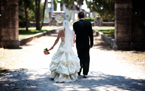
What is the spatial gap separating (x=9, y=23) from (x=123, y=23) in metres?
7.02

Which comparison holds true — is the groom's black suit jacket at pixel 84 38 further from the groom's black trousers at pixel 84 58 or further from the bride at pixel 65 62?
the bride at pixel 65 62

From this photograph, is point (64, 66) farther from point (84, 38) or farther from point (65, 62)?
point (84, 38)

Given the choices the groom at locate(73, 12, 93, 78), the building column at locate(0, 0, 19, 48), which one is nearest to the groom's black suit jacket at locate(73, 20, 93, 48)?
the groom at locate(73, 12, 93, 78)

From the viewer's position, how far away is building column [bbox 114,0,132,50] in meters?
13.5

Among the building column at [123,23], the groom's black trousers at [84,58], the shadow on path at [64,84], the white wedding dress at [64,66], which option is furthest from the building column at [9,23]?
the white wedding dress at [64,66]

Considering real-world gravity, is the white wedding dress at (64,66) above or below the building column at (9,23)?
below

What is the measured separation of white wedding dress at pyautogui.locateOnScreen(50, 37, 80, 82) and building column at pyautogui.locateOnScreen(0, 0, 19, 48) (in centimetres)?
844

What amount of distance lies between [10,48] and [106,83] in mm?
9498

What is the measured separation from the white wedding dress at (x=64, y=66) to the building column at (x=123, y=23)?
7945 mm

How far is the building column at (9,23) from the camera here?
13.9 meters

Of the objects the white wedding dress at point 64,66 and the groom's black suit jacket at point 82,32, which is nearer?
the white wedding dress at point 64,66

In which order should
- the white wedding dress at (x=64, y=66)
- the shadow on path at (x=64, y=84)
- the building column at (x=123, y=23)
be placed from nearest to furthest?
1. the shadow on path at (x=64, y=84)
2. the white wedding dress at (x=64, y=66)
3. the building column at (x=123, y=23)

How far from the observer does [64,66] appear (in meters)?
6.02

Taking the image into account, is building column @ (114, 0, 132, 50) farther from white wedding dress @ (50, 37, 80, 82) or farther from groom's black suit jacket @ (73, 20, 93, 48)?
white wedding dress @ (50, 37, 80, 82)
